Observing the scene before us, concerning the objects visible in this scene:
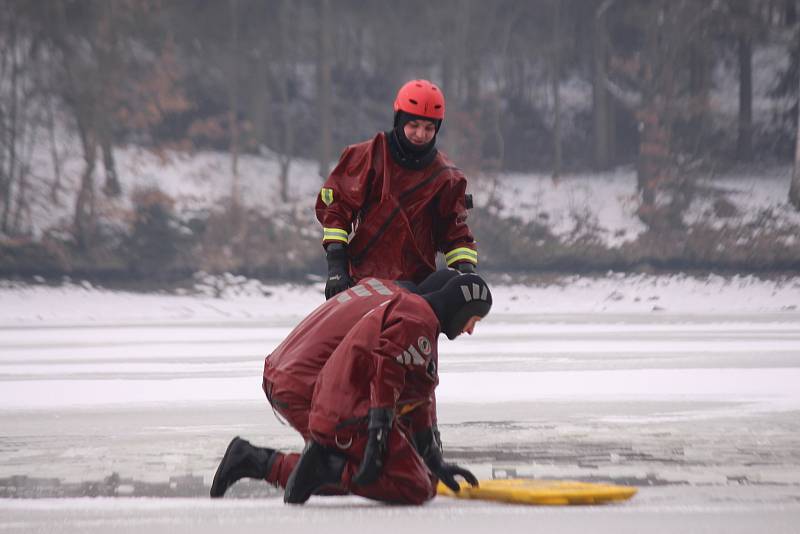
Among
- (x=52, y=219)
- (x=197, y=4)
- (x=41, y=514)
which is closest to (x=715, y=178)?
(x=197, y=4)

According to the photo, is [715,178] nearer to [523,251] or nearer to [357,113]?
[523,251]

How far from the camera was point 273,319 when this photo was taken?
→ 62.3 feet

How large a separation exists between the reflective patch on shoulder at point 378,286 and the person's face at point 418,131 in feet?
1.97

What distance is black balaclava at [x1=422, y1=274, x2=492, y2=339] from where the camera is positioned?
4.65m

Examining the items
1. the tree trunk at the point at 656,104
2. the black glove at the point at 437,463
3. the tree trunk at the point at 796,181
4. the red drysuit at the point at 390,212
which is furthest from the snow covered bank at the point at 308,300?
the black glove at the point at 437,463

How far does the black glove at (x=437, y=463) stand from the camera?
465cm

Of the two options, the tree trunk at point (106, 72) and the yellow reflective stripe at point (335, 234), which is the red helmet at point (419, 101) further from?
the tree trunk at point (106, 72)

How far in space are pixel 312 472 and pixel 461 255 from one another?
124 centimetres

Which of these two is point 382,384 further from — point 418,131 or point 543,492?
point 418,131

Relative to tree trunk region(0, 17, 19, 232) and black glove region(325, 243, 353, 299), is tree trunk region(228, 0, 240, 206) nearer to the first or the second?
tree trunk region(0, 17, 19, 232)

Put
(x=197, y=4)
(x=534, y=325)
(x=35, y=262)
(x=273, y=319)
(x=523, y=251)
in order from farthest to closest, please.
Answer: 1. (x=197, y=4)
2. (x=523, y=251)
3. (x=35, y=262)
4. (x=273, y=319)
5. (x=534, y=325)

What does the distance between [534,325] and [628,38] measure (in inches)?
517

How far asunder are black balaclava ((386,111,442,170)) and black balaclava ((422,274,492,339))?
708 mm

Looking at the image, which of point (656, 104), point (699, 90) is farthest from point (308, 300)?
point (699, 90)
